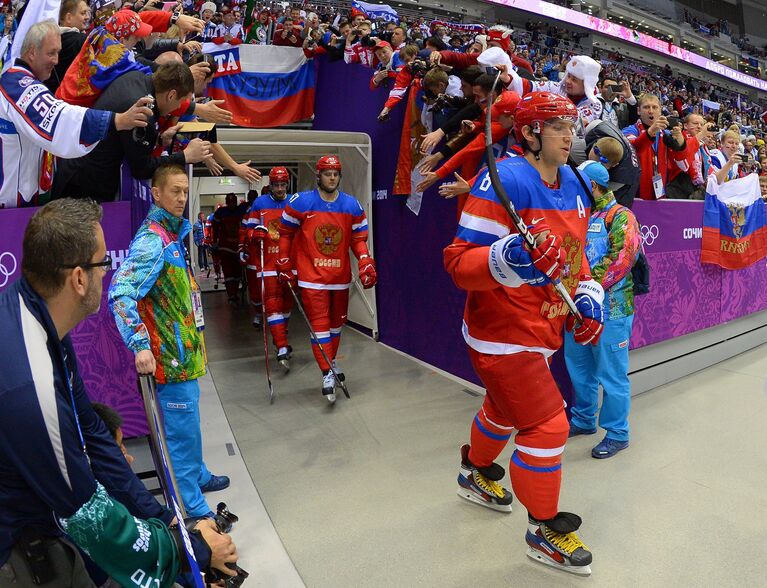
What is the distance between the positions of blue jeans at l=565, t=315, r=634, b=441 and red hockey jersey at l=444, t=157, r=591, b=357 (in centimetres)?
124

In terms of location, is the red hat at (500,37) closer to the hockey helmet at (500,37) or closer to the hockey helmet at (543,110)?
the hockey helmet at (500,37)

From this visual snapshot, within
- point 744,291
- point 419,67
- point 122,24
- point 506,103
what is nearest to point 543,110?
point 506,103

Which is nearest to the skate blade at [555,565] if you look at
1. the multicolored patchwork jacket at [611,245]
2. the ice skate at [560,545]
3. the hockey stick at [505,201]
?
the ice skate at [560,545]

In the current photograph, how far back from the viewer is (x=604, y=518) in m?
2.78

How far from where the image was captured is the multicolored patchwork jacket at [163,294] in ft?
7.77

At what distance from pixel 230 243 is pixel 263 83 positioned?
9.35 ft

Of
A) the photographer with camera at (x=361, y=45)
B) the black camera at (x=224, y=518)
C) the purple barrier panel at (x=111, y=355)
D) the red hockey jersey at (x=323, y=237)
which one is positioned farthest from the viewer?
the photographer with camera at (x=361, y=45)

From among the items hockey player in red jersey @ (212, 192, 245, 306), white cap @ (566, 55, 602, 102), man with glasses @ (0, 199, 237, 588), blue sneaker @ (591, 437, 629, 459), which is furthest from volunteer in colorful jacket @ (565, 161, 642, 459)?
hockey player in red jersey @ (212, 192, 245, 306)

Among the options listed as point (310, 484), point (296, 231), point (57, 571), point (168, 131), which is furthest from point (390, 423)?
point (57, 571)

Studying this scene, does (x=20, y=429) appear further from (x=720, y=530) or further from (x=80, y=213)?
(x=720, y=530)

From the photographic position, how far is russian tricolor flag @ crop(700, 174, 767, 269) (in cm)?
523

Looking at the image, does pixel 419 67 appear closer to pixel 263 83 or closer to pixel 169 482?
pixel 263 83

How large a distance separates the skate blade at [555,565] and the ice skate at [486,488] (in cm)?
39

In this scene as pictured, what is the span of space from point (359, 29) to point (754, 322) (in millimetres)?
5323
